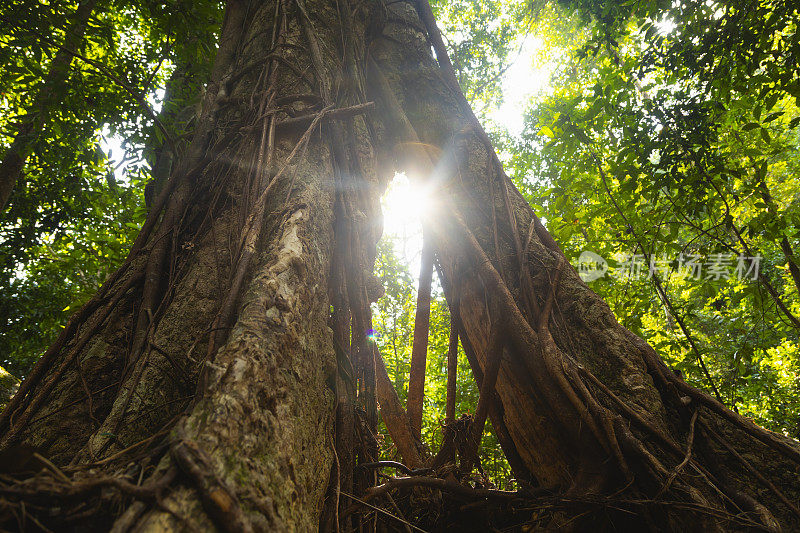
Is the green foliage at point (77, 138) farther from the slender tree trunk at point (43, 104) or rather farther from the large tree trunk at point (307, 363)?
the large tree trunk at point (307, 363)

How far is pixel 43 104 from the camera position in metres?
2.84

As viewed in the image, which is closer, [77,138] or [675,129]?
[675,129]

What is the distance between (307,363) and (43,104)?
Result: 3240mm

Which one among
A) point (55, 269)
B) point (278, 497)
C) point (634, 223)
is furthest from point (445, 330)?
point (55, 269)

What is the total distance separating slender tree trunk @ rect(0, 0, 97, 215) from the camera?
2.74 meters

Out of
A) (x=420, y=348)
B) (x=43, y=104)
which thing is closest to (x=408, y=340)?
(x=420, y=348)

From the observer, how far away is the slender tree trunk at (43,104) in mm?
2744

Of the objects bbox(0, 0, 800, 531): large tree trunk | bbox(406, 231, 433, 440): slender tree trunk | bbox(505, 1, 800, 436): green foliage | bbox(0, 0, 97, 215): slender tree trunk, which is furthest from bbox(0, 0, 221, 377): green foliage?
bbox(505, 1, 800, 436): green foliage

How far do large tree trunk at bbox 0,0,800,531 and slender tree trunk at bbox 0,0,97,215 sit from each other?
4.21 ft

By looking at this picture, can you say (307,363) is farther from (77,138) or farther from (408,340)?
(408,340)

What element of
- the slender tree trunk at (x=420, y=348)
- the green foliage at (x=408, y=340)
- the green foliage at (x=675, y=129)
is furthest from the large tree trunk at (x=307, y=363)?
the green foliage at (x=408, y=340)

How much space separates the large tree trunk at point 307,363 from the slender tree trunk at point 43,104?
128cm

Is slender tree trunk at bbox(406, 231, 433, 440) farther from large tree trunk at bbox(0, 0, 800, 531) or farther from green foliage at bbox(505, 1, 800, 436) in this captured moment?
green foliage at bbox(505, 1, 800, 436)

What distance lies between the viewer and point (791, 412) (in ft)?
16.4
